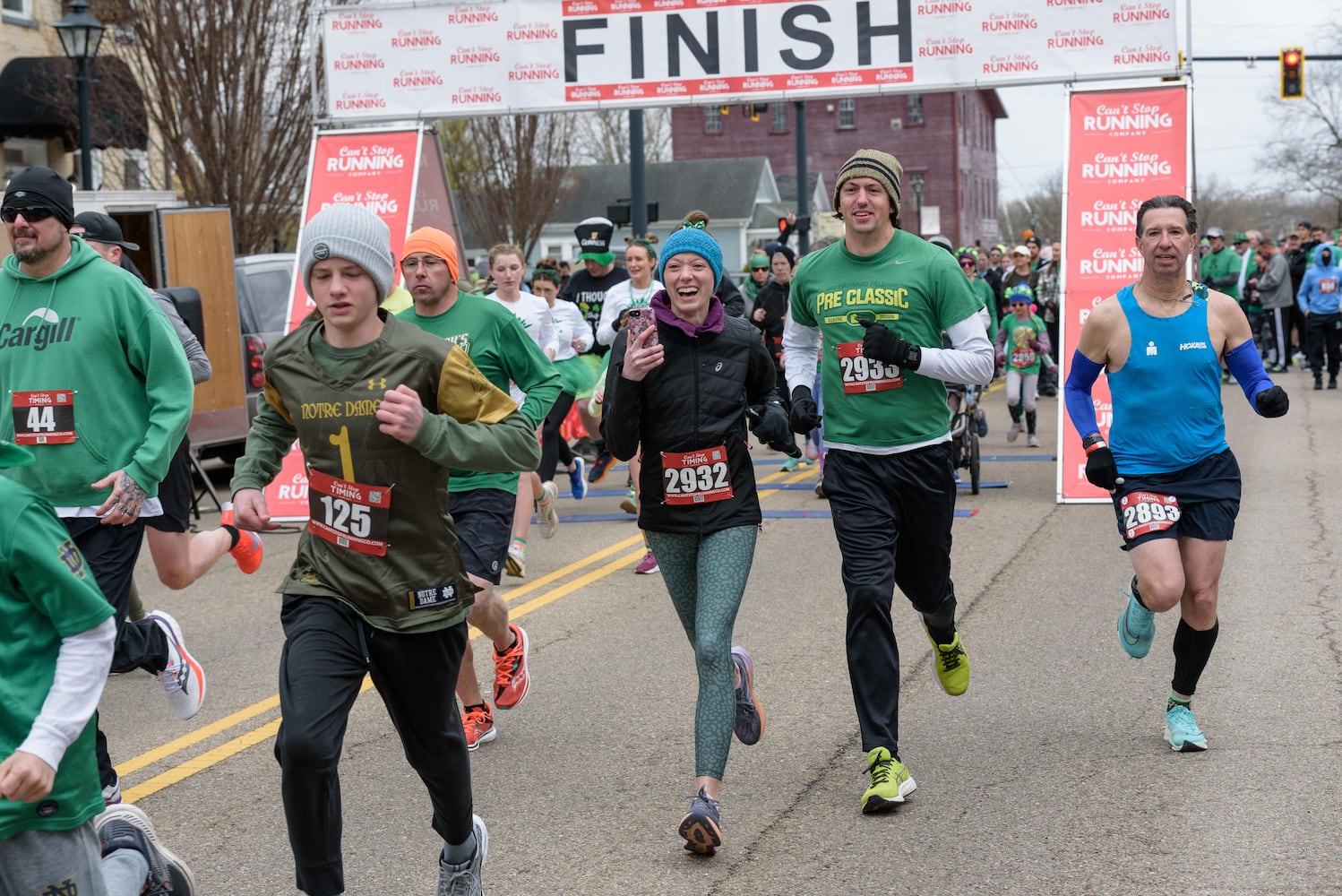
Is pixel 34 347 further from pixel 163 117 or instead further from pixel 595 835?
pixel 163 117

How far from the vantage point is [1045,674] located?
7.14 m

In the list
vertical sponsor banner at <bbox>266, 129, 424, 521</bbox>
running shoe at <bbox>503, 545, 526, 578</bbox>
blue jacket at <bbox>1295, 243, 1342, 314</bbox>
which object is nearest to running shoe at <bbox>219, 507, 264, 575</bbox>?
running shoe at <bbox>503, 545, 526, 578</bbox>

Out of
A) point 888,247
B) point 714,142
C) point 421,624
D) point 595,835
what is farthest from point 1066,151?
point 714,142

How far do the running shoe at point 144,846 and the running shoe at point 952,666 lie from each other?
9.79ft

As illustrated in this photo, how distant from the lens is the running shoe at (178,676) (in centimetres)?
598

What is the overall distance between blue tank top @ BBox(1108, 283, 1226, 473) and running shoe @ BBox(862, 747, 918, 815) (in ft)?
4.80

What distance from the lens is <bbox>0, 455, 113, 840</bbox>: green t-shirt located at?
9.70 ft

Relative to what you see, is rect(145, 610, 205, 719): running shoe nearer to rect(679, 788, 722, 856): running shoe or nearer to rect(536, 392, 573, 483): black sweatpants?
rect(679, 788, 722, 856): running shoe

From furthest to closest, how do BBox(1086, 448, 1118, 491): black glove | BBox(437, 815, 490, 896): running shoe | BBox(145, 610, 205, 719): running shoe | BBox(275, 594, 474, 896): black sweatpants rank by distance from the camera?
BBox(145, 610, 205, 719): running shoe
BBox(1086, 448, 1118, 491): black glove
BBox(437, 815, 490, 896): running shoe
BBox(275, 594, 474, 896): black sweatpants

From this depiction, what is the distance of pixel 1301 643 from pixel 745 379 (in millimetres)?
3679

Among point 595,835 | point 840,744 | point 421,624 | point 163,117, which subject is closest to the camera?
point 421,624

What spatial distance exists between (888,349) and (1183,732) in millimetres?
1880

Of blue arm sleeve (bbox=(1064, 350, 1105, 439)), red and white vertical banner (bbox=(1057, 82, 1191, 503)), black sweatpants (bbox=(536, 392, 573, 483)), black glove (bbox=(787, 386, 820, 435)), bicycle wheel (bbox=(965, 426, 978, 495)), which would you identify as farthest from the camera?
bicycle wheel (bbox=(965, 426, 978, 495))

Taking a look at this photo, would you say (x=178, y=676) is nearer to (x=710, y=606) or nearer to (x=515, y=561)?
(x=710, y=606)
